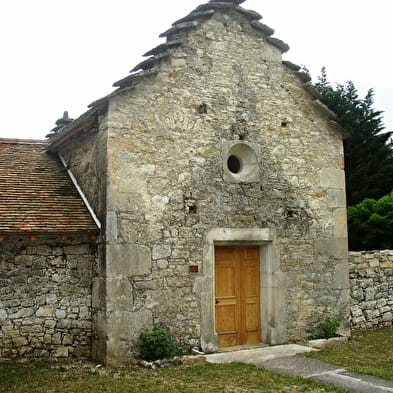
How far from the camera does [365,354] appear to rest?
8.66 m

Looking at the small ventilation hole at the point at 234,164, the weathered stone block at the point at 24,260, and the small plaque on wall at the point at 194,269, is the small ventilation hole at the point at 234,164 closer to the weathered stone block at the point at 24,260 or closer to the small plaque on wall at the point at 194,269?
the small plaque on wall at the point at 194,269

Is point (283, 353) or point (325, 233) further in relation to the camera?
point (325, 233)

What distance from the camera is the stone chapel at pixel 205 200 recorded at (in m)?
8.16

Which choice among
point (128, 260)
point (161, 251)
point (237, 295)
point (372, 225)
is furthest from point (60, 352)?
point (372, 225)

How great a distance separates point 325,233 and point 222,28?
441 cm

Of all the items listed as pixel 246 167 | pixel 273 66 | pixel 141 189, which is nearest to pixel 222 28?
pixel 273 66

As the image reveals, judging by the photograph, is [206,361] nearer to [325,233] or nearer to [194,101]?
[325,233]

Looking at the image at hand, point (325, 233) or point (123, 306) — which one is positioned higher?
point (325, 233)

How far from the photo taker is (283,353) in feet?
28.2

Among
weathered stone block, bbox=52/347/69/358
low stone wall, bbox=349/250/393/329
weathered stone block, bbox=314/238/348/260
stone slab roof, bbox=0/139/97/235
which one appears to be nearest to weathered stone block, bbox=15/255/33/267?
stone slab roof, bbox=0/139/97/235

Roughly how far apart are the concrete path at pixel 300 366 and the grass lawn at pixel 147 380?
30cm

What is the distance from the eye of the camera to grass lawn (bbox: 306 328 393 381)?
7603mm

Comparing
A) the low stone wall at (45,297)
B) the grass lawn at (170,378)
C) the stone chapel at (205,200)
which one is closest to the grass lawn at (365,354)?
the grass lawn at (170,378)

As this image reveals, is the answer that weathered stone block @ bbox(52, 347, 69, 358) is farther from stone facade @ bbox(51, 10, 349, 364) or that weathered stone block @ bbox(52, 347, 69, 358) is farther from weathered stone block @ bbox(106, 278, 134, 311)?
weathered stone block @ bbox(106, 278, 134, 311)
